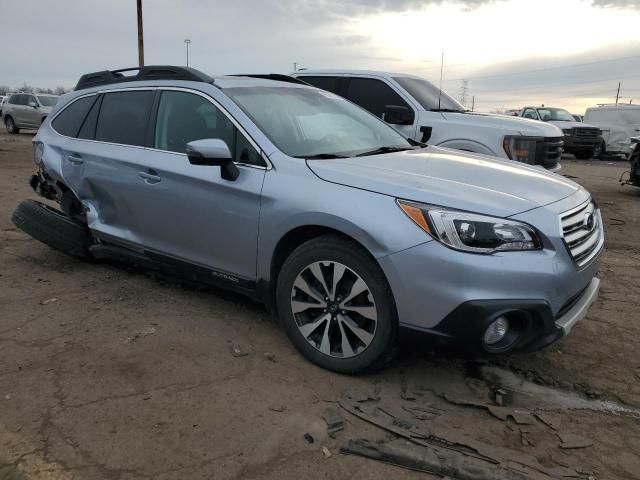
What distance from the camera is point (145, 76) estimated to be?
4426 mm

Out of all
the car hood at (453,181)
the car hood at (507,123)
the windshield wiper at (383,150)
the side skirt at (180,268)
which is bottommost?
the side skirt at (180,268)

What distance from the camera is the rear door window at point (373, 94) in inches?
292

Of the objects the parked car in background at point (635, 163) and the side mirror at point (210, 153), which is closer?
the side mirror at point (210, 153)

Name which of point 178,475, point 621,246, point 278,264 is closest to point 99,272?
point 278,264

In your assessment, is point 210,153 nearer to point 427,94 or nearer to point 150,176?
point 150,176

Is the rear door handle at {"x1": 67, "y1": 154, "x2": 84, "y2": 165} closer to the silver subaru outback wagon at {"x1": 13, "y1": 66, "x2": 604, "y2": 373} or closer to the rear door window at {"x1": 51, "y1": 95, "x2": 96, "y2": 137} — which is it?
the silver subaru outback wagon at {"x1": 13, "y1": 66, "x2": 604, "y2": 373}

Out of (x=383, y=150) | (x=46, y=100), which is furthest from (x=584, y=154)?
(x=46, y=100)

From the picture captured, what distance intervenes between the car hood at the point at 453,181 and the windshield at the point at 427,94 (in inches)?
152

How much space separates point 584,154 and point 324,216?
20081 mm

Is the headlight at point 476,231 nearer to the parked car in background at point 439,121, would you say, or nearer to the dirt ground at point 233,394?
the dirt ground at point 233,394

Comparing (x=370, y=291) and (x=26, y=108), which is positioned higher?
(x=26, y=108)

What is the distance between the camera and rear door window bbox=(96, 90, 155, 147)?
4.26m

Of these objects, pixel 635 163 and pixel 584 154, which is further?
pixel 584 154

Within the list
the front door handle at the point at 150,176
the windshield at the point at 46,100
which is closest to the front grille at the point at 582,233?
the front door handle at the point at 150,176
